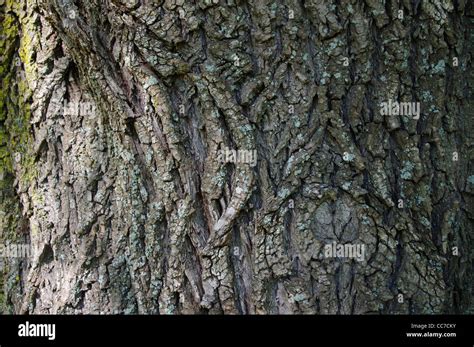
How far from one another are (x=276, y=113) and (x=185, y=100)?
0.34m

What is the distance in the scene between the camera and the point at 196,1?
7.29 feet

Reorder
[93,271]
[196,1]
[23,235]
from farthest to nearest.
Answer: [23,235]
[93,271]
[196,1]

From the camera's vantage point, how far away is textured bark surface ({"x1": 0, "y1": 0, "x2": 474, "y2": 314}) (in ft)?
7.33

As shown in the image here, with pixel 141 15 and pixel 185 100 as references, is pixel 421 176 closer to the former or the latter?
pixel 185 100

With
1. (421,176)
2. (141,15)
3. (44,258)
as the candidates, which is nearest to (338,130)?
(421,176)

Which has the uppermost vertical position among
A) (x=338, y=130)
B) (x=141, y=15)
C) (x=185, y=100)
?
(x=141, y=15)

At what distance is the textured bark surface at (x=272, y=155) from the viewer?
223 centimetres

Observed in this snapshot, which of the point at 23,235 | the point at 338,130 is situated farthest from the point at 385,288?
the point at 23,235

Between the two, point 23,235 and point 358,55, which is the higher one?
point 358,55

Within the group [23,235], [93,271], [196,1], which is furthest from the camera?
[23,235]

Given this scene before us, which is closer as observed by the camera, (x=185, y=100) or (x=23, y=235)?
(x=185, y=100)

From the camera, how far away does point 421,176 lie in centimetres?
235

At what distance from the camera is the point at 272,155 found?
2.26 m

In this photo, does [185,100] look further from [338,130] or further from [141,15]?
[338,130]
